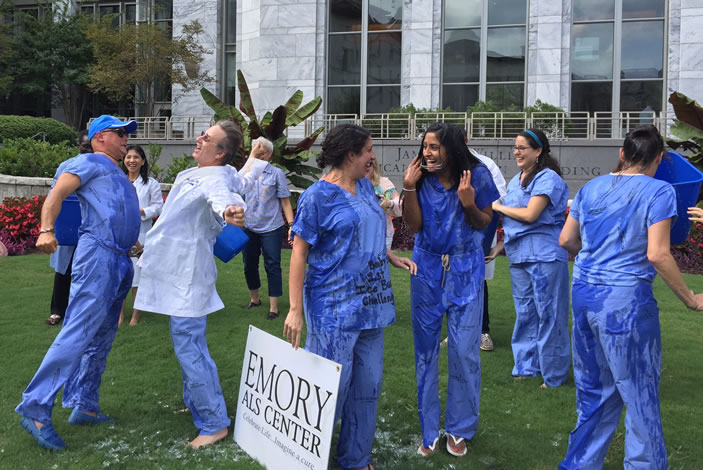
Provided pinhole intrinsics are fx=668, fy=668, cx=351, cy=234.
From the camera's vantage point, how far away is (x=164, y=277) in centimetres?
414

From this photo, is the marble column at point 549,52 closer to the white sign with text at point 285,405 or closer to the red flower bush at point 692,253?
the red flower bush at point 692,253

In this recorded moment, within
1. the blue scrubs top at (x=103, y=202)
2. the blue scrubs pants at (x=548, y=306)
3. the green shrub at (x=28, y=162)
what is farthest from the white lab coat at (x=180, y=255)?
the green shrub at (x=28, y=162)

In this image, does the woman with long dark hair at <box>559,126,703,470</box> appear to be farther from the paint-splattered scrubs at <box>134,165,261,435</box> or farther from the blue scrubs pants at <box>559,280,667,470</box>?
the paint-splattered scrubs at <box>134,165,261,435</box>

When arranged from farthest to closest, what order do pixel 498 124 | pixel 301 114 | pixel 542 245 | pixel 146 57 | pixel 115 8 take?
pixel 115 8 → pixel 146 57 → pixel 498 124 → pixel 301 114 → pixel 542 245

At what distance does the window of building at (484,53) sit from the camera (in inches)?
908

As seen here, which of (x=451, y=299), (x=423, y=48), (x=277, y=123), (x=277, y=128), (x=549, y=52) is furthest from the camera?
(x=423, y=48)

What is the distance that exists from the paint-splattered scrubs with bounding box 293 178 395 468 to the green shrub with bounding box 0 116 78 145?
21619mm

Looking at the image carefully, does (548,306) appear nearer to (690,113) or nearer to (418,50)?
(690,113)

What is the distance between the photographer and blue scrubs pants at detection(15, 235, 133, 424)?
4051 millimetres

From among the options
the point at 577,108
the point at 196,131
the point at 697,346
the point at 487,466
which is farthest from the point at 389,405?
the point at 196,131

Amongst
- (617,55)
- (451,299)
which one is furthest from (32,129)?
(451,299)

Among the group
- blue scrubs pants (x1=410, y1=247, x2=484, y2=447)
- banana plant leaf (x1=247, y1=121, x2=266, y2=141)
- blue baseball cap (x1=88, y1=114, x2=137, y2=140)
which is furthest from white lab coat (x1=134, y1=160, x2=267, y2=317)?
banana plant leaf (x1=247, y1=121, x2=266, y2=141)

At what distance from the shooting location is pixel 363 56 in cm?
2456

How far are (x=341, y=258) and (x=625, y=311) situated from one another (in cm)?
149
